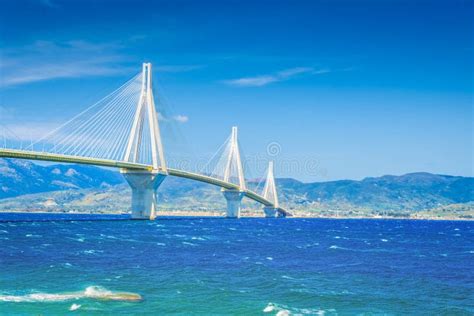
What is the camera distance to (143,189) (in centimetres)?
13950

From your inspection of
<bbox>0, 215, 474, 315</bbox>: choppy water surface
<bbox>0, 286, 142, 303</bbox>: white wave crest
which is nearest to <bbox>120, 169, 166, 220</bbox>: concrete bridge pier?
<bbox>0, 215, 474, 315</bbox>: choppy water surface

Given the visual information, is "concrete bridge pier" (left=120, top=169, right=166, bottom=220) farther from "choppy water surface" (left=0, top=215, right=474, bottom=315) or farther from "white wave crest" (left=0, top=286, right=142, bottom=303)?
"white wave crest" (left=0, top=286, right=142, bottom=303)

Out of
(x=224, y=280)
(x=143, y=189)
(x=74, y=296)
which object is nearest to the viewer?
(x=74, y=296)

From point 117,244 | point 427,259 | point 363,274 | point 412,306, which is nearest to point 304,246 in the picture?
point 427,259

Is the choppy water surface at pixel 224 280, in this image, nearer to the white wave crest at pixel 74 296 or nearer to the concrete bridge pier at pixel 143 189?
the white wave crest at pixel 74 296

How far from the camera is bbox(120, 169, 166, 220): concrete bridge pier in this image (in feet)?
444

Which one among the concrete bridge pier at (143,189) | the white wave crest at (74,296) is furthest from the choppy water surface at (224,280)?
the concrete bridge pier at (143,189)

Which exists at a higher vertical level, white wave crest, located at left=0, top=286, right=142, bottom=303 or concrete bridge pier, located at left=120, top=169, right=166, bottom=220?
concrete bridge pier, located at left=120, top=169, right=166, bottom=220

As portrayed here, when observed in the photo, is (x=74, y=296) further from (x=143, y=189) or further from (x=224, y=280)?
(x=143, y=189)

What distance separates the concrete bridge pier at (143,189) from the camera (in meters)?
135

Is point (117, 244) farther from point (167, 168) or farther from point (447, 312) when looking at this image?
point (167, 168)

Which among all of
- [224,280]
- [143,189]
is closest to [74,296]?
[224,280]

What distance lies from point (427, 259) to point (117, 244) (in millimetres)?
37289

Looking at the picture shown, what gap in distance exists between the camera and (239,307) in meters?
42.3
